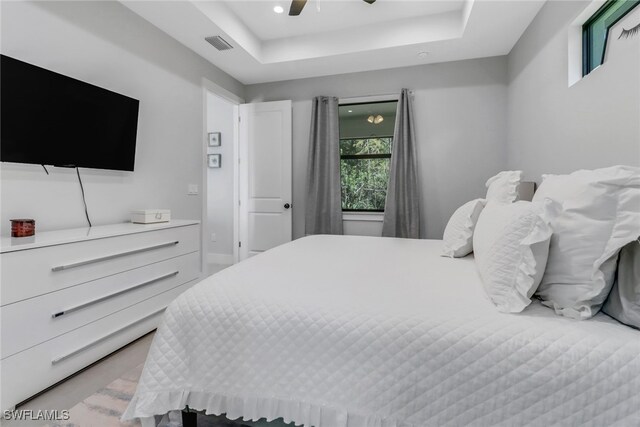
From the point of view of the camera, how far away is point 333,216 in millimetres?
4016

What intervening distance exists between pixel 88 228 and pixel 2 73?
1.01 meters

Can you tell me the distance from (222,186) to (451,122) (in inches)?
135

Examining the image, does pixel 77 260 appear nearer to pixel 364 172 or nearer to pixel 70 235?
pixel 70 235

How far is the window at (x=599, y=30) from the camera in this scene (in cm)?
166

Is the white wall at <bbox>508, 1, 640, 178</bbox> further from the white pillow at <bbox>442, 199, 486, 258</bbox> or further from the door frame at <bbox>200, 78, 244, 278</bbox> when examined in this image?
the door frame at <bbox>200, 78, 244, 278</bbox>

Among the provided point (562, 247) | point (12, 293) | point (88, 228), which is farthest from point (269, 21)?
point (562, 247)

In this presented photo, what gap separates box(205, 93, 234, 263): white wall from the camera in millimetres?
4883

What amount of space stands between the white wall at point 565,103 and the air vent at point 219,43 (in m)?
2.84

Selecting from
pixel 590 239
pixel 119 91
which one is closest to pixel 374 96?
pixel 119 91

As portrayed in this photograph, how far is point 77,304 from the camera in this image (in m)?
1.79

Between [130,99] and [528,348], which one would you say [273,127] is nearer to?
[130,99]

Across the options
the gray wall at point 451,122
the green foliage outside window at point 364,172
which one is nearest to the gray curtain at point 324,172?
the green foliage outside window at point 364,172
